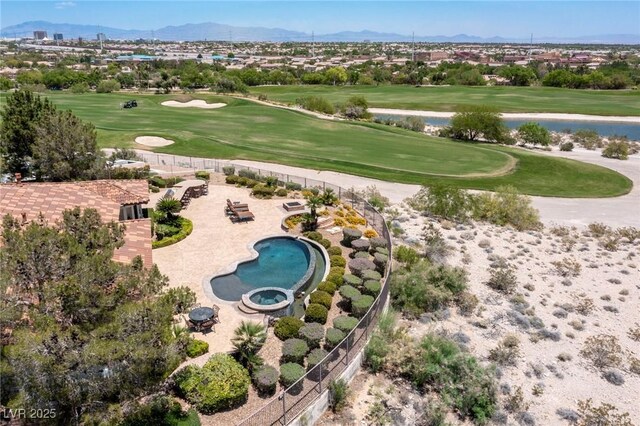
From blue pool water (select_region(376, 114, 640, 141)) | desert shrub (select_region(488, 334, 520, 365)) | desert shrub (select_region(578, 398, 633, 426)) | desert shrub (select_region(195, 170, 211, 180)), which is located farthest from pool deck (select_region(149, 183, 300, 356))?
blue pool water (select_region(376, 114, 640, 141))

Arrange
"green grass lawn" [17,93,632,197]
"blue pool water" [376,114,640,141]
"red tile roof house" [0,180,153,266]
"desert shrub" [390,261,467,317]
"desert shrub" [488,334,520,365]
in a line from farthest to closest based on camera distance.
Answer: "blue pool water" [376,114,640,141] < "green grass lawn" [17,93,632,197] < "desert shrub" [390,261,467,317] < "red tile roof house" [0,180,153,266] < "desert shrub" [488,334,520,365]

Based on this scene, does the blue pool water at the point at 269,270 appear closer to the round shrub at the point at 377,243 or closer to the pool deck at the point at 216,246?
the pool deck at the point at 216,246

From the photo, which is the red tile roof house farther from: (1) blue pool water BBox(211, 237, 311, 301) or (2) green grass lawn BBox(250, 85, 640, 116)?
(2) green grass lawn BBox(250, 85, 640, 116)

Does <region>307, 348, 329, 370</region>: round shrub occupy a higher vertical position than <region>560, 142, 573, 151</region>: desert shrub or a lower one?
lower

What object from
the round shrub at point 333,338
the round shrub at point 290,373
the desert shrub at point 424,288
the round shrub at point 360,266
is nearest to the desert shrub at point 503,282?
the desert shrub at point 424,288

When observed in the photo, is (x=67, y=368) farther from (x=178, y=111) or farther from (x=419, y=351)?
(x=178, y=111)

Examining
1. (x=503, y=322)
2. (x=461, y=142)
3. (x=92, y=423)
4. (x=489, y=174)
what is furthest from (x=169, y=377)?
(x=461, y=142)

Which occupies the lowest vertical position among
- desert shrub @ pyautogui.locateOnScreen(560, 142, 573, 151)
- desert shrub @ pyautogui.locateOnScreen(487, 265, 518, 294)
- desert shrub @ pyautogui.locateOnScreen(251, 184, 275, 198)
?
desert shrub @ pyautogui.locateOnScreen(487, 265, 518, 294)
